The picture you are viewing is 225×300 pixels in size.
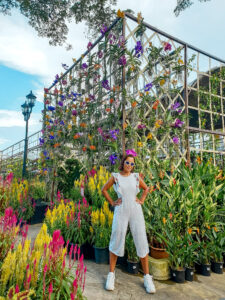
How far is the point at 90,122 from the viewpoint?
216 inches

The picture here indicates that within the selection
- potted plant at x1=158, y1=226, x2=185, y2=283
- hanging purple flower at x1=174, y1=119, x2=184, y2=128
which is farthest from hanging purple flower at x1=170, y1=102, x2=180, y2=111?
potted plant at x1=158, y1=226, x2=185, y2=283

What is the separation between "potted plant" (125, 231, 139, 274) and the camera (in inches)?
118

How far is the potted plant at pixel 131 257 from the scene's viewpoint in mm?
2994

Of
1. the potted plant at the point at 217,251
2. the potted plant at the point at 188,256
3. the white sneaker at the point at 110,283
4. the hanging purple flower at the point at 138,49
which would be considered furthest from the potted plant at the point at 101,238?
the hanging purple flower at the point at 138,49

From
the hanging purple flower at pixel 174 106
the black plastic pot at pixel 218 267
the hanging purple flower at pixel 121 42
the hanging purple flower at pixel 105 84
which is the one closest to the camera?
the black plastic pot at pixel 218 267

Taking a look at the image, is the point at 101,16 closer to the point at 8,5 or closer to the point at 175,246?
the point at 8,5

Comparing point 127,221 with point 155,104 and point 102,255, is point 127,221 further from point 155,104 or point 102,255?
point 155,104

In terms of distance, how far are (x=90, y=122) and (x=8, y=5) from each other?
3.79 meters

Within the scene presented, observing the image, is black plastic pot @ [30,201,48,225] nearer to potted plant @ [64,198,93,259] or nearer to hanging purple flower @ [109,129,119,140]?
potted plant @ [64,198,93,259]

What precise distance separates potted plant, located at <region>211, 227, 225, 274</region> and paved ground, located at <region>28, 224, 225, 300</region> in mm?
155

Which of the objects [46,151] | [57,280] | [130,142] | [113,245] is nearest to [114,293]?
[113,245]

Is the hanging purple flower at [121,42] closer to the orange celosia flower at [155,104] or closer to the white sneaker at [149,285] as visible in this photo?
the orange celosia flower at [155,104]

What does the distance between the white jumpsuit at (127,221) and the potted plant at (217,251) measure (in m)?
1.22

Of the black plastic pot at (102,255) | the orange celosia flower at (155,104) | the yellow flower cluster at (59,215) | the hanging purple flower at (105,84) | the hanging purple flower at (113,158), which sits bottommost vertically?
the black plastic pot at (102,255)
